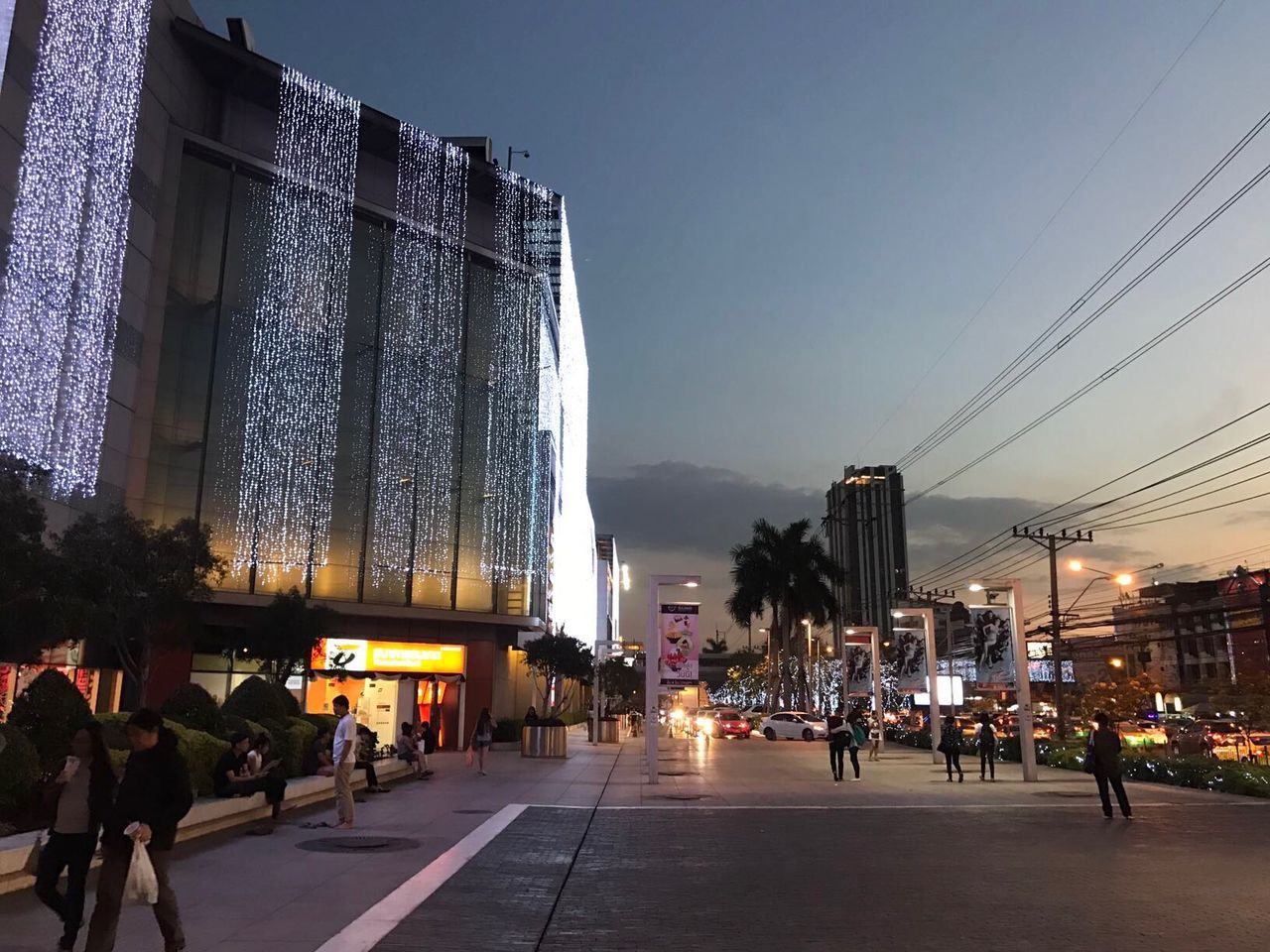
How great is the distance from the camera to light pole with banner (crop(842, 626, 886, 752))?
35188 mm

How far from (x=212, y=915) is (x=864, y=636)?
31.8 metres

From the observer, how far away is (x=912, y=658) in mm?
32312

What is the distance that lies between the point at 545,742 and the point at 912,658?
12464 mm

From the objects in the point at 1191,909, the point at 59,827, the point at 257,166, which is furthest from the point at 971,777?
the point at 257,166

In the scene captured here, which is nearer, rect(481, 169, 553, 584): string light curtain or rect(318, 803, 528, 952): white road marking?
rect(318, 803, 528, 952): white road marking

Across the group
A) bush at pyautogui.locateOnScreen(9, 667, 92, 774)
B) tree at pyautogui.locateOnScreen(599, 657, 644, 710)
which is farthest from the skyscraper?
bush at pyautogui.locateOnScreen(9, 667, 92, 774)

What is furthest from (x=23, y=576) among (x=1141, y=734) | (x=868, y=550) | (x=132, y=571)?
(x=868, y=550)

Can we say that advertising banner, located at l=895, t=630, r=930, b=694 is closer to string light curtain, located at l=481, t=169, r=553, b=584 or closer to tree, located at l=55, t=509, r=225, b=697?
string light curtain, located at l=481, t=169, r=553, b=584

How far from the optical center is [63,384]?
27.4 metres

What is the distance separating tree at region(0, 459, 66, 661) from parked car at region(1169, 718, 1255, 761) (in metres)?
29.9

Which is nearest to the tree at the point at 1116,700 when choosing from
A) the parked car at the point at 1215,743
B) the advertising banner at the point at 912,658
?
the parked car at the point at 1215,743

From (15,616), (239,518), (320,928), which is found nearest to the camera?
(320,928)

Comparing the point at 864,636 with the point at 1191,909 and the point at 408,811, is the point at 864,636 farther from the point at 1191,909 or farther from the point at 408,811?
the point at 1191,909

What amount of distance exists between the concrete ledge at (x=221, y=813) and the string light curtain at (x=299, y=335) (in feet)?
50.8
